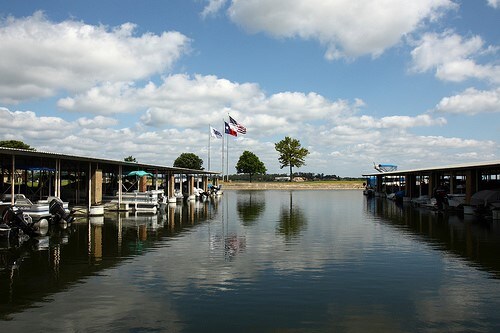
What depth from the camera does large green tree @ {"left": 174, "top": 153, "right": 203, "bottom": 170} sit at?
117256mm

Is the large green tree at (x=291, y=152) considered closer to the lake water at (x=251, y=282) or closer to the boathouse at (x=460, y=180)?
the boathouse at (x=460, y=180)

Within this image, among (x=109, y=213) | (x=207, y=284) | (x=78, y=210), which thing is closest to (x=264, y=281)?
(x=207, y=284)

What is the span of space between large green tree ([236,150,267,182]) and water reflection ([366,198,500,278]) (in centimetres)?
9067

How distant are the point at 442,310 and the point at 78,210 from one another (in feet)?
85.9

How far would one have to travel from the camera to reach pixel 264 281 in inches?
492

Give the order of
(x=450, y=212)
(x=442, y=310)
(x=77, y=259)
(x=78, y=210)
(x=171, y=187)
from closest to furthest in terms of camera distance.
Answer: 1. (x=442, y=310)
2. (x=77, y=259)
3. (x=78, y=210)
4. (x=450, y=212)
5. (x=171, y=187)

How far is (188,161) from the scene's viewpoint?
Result: 386ft

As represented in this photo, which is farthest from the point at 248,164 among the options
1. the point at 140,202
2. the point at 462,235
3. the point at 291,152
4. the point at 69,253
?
→ the point at 69,253

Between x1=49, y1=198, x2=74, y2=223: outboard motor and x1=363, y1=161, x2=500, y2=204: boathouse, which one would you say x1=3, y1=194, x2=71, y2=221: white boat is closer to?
x1=49, y1=198, x2=74, y2=223: outboard motor

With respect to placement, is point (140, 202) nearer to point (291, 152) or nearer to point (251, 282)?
point (251, 282)

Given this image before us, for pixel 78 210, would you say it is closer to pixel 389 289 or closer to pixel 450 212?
pixel 389 289

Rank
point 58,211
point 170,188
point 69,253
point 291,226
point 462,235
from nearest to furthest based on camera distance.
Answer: point 69,253, point 462,235, point 58,211, point 291,226, point 170,188

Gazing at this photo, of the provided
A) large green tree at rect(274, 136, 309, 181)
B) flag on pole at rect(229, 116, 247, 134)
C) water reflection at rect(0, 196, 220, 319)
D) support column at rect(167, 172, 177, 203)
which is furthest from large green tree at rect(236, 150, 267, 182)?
water reflection at rect(0, 196, 220, 319)

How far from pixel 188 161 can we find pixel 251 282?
107 metres
